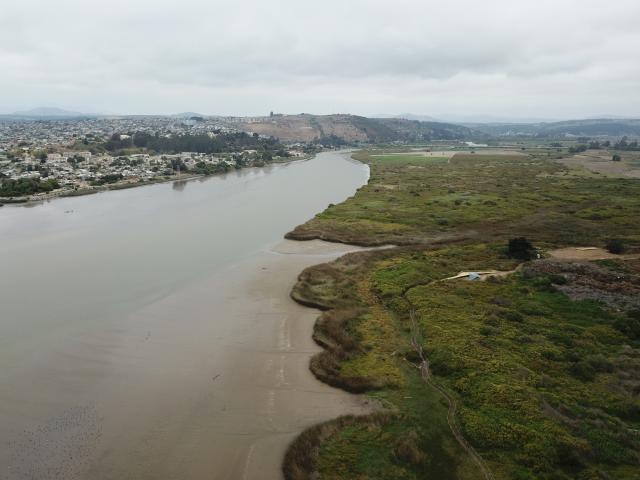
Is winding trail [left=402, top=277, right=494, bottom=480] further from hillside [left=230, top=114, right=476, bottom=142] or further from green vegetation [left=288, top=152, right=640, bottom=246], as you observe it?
hillside [left=230, top=114, right=476, bottom=142]

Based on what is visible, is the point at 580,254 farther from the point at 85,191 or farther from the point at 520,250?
the point at 85,191

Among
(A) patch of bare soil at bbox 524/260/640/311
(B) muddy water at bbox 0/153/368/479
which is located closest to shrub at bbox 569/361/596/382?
(A) patch of bare soil at bbox 524/260/640/311

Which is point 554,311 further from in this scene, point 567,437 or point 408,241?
point 408,241

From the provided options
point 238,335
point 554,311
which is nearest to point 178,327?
point 238,335

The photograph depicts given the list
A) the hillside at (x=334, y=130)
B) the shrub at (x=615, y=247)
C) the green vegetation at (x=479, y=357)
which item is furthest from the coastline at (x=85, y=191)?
the hillside at (x=334, y=130)

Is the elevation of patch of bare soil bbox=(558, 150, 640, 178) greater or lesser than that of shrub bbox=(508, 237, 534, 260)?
greater

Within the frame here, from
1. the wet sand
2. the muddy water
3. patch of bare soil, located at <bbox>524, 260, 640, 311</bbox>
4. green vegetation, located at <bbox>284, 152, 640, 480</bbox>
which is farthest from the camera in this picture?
patch of bare soil, located at <bbox>524, 260, 640, 311</bbox>
